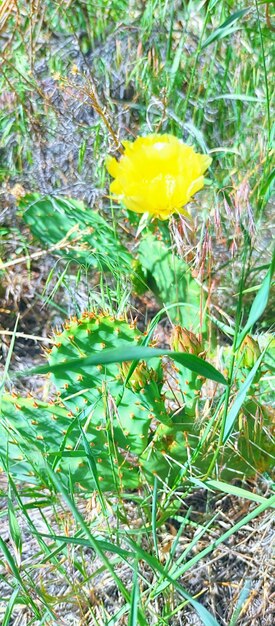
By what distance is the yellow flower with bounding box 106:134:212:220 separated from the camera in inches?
52.4

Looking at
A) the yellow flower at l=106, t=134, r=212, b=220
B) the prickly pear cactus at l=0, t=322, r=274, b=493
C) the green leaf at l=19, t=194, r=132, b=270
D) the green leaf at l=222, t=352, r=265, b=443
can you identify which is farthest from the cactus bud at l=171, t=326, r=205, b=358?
the green leaf at l=19, t=194, r=132, b=270

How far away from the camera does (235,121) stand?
180 cm

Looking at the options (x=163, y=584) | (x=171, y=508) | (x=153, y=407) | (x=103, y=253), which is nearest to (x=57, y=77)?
(x=103, y=253)

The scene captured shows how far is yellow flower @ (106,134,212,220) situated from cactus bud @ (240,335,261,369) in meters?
0.31

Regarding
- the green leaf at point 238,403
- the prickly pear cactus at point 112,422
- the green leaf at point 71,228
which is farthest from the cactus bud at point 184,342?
the green leaf at point 71,228

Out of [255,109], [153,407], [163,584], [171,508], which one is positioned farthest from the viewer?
[255,109]

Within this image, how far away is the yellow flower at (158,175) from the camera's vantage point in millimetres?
1332

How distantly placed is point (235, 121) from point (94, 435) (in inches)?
38.3

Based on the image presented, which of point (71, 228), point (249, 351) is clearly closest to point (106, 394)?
point (249, 351)

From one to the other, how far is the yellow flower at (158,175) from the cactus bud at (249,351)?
0.31m

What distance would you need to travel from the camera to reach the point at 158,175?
1398mm

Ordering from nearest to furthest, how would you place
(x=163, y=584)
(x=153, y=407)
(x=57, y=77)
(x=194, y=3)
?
(x=163, y=584), (x=153, y=407), (x=57, y=77), (x=194, y=3)

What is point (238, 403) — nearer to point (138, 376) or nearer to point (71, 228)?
point (138, 376)

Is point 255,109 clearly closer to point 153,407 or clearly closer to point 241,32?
point 241,32
